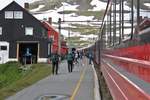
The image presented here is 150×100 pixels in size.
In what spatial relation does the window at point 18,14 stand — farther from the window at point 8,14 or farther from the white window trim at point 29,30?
the white window trim at point 29,30

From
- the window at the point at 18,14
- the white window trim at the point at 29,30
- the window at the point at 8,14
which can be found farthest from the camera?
the window at the point at 18,14

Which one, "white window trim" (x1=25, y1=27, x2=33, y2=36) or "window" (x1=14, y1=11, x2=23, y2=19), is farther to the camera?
"window" (x1=14, y1=11, x2=23, y2=19)

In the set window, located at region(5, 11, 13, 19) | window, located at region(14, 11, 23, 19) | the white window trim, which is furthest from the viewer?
window, located at region(14, 11, 23, 19)

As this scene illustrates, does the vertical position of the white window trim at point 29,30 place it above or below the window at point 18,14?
below

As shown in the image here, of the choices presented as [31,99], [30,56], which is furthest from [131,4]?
[30,56]

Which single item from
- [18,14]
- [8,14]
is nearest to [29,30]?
[18,14]

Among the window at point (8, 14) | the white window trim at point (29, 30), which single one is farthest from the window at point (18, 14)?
the white window trim at point (29, 30)

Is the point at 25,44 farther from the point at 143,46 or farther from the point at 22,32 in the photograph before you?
the point at 143,46

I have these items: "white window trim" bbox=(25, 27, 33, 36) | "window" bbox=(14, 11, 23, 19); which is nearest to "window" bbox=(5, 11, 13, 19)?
"window" bbox=(14, 11, 23, 19)

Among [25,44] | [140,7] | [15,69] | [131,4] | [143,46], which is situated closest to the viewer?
[143,46]

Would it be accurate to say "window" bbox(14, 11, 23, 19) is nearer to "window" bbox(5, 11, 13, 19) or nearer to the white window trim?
"window" bbox(5, 11, 13, 19)

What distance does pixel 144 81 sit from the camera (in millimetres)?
6258

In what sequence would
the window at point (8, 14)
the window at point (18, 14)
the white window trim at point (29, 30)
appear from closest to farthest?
the white window trim at point (29, 30) → the window at point (8, 14) → the window at point (18, 14)

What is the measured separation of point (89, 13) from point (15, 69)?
125 m
